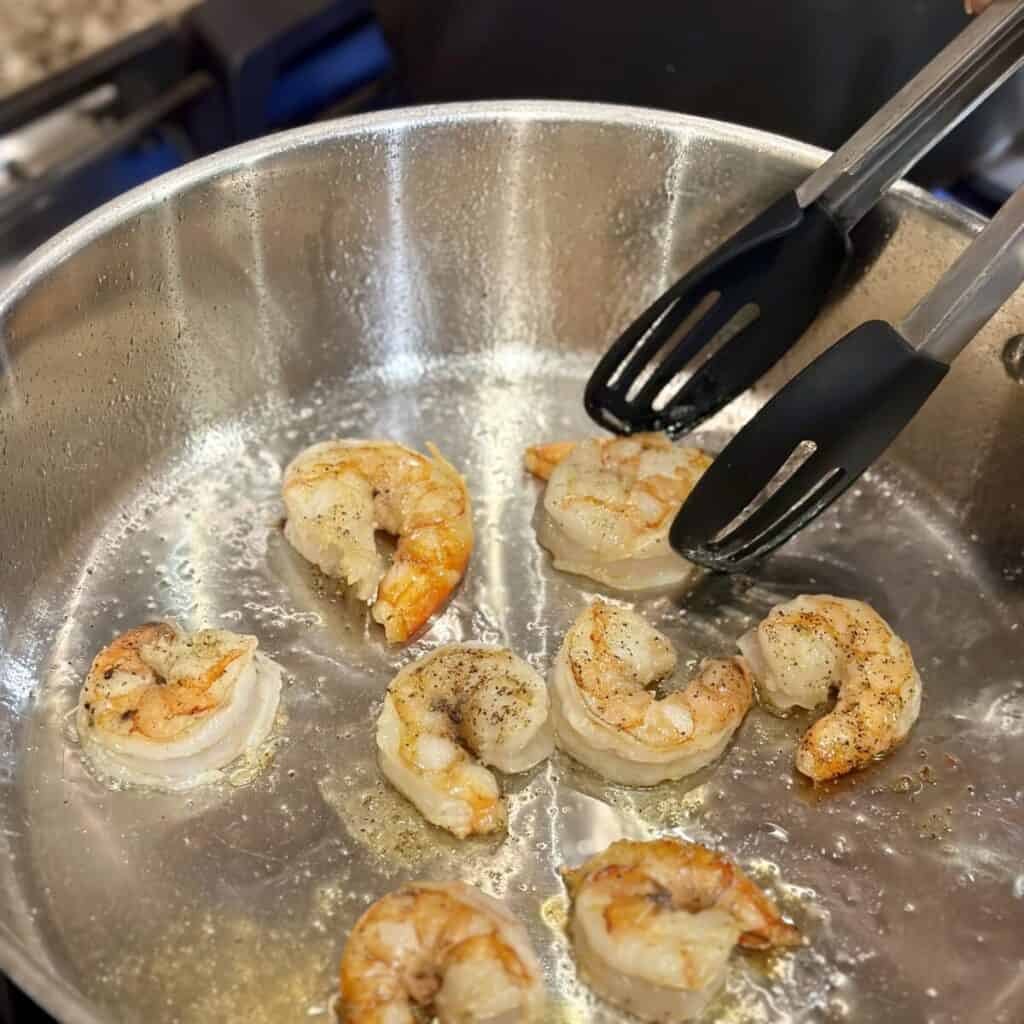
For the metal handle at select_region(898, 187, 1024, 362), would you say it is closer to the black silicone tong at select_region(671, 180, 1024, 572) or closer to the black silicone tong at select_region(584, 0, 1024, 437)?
the black silicone tong at select_region(671, 180, 1024, 572)

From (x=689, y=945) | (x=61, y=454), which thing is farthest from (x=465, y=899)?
(x=61, y=454)

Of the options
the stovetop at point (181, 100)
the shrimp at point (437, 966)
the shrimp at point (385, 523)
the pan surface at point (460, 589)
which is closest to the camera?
the shrimp at point (437, 966)

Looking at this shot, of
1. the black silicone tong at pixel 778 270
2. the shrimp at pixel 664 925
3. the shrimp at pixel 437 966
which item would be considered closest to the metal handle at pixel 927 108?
the black silicone tong at pixel 778 270

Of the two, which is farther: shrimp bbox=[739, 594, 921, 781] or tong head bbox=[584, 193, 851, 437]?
tong head bbox=[584, 193, 851, 437]

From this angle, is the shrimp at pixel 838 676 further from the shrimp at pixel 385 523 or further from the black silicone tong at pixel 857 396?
the shrimp at pixel 385 523

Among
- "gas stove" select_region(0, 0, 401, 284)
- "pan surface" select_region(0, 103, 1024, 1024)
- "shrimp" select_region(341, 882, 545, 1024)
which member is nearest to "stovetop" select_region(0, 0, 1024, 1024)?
"gas stove" select_region(0, 0, 401, 284)

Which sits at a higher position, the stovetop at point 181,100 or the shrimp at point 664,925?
the stovetop at point 181,100
